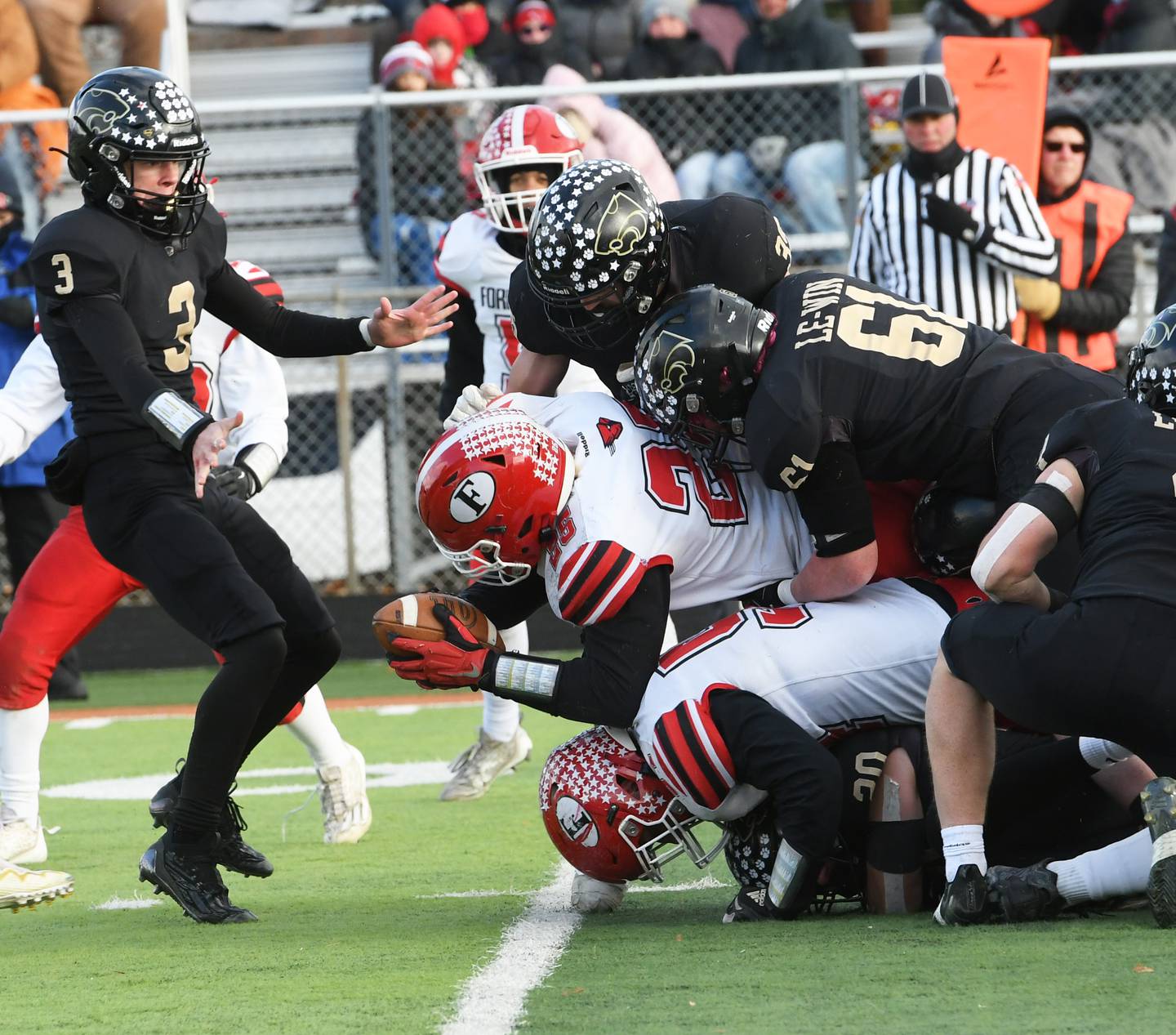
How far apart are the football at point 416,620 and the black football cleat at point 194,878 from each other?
2.08ft

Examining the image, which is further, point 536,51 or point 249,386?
point 536,51

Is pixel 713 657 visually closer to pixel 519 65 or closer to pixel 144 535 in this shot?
pixel 144 535

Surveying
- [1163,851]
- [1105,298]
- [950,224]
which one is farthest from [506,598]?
[1105,298]

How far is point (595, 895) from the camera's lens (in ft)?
12.4

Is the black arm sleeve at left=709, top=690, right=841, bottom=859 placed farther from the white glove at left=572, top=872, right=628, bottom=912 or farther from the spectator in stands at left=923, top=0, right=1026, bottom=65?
the spectator in stands at left=923, top=0, right=1026, bottom=65

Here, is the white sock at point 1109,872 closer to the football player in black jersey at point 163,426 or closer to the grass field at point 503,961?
the grass field at point 503,961

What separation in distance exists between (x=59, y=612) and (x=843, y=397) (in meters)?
2.32

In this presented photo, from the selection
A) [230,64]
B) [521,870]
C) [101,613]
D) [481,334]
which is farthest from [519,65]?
[521,870]

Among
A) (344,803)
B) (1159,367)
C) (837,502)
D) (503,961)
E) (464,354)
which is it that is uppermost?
(1159,367)

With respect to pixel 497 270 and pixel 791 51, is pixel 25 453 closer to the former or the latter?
pixel 497 270

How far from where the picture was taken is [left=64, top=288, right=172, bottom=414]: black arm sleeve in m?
3.75

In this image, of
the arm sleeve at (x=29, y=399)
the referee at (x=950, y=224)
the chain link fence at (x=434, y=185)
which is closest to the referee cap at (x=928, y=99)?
the referee at (x=950, y=224)

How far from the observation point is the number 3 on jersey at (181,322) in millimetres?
4113

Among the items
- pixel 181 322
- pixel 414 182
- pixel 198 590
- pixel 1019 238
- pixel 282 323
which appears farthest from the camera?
pixel 414 182
